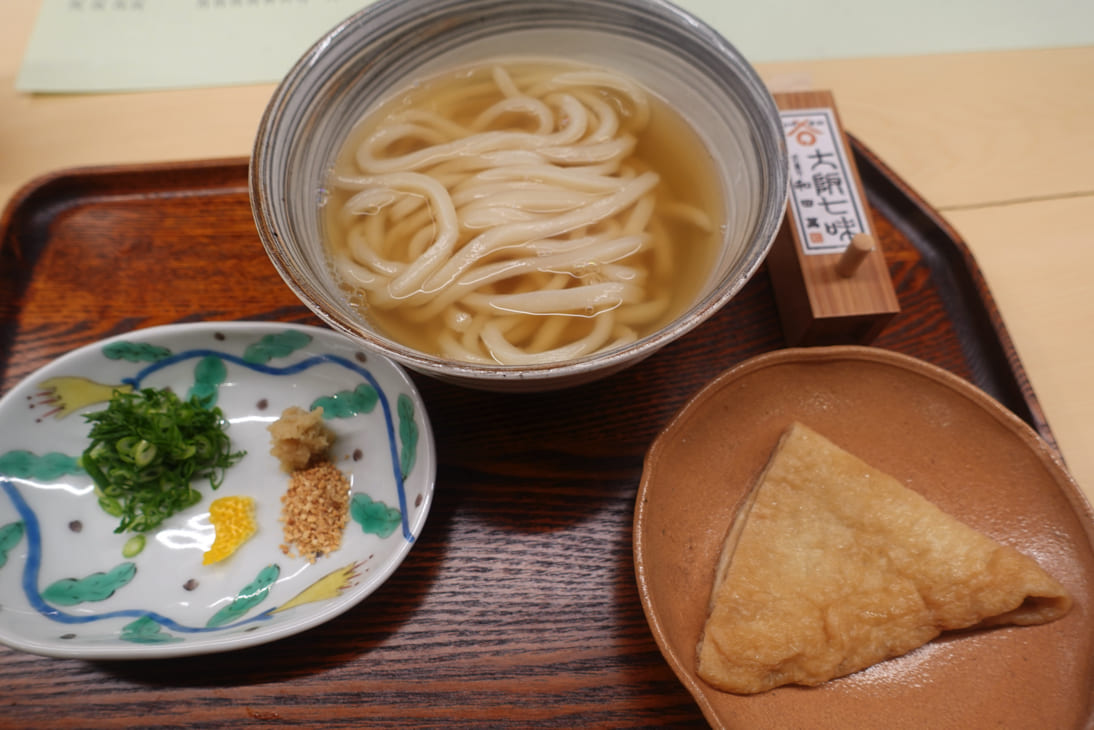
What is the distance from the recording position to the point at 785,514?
1330 mm

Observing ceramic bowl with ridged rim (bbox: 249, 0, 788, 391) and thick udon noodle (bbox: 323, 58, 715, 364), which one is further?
thick udon noodle (bbox: 323, 58, 715, 364)

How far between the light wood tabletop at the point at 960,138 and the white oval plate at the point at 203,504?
86 centimetres

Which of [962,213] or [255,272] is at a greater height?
[962,213]

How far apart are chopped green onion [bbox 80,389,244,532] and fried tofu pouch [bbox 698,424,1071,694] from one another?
4.08ft

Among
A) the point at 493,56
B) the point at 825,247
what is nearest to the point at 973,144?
the point at 825,247

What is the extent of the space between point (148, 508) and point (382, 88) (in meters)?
1.20

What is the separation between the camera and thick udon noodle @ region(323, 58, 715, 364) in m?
1.51

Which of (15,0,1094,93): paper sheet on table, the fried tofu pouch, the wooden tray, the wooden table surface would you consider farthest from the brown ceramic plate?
(15,0,1094,93): paper sheet on table

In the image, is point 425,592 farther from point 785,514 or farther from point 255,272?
point 255,272

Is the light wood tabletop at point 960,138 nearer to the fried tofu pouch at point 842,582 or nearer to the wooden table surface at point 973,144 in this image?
the wooden table surface at point 973,144

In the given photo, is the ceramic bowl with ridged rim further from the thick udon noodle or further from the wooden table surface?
the wooden table surface

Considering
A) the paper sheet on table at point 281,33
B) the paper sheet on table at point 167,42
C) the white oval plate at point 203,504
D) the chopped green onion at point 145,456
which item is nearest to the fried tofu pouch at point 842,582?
the white oval plate at point 203,504

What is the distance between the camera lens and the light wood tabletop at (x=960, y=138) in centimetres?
184

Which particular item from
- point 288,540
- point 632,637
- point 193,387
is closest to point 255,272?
point 193,387
